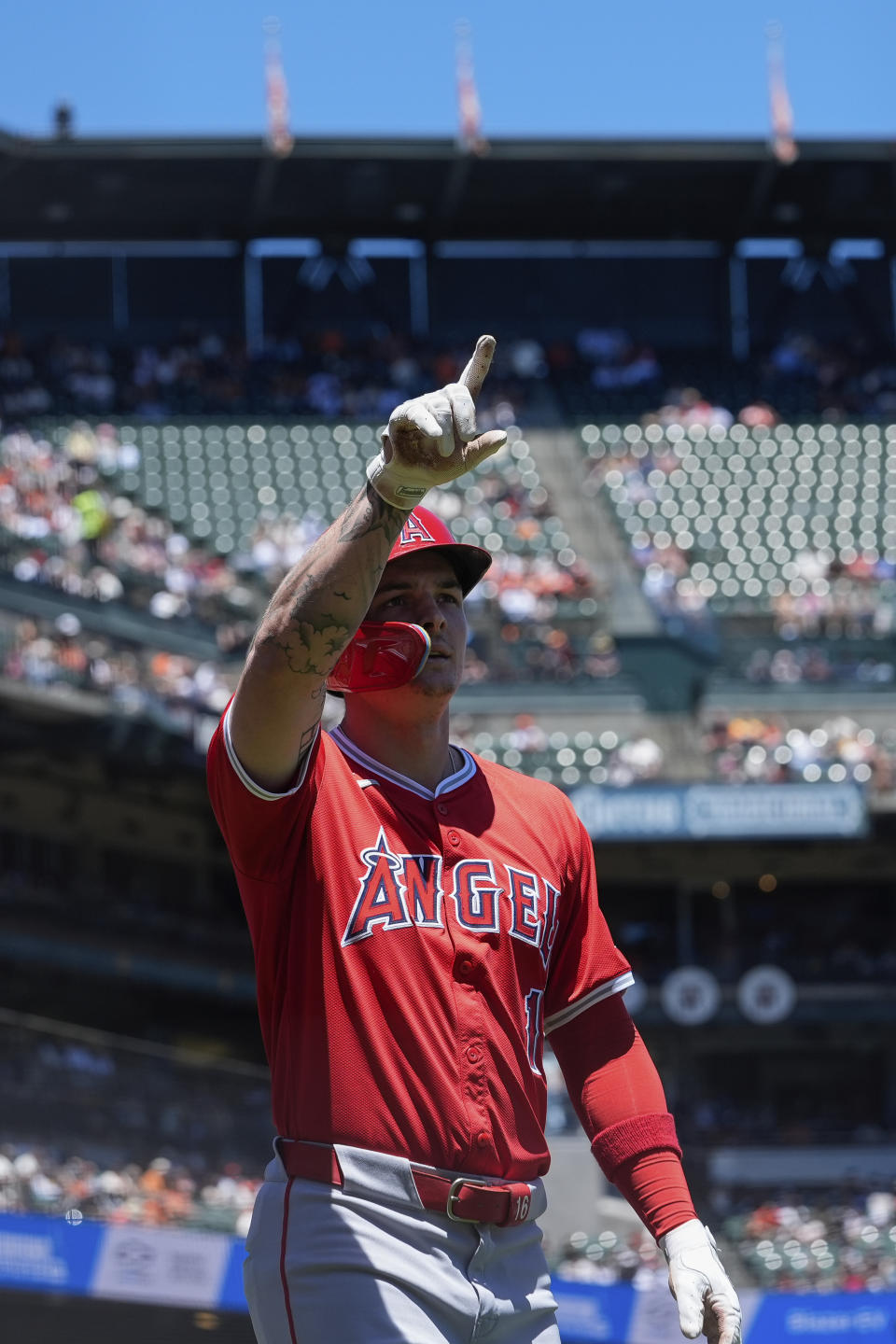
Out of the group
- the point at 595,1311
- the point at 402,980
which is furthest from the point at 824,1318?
the point at 402,980

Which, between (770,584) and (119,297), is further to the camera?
(119,297)

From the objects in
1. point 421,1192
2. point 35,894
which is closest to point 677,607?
point 35,894

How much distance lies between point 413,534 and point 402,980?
0.67m

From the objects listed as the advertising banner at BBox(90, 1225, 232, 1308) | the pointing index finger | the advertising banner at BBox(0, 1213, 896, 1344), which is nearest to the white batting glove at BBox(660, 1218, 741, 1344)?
the pointing index finger

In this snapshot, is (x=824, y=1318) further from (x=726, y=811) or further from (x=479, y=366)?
(x=479, y=366)

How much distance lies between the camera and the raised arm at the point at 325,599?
2342mm

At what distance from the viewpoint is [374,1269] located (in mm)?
2428

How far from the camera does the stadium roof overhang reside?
Answer: 23844mm

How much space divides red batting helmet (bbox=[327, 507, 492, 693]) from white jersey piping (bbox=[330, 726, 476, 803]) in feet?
0.31

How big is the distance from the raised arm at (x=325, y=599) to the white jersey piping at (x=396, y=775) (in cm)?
35

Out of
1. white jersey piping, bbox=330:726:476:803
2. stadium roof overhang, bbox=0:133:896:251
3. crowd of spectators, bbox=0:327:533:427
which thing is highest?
stadium roof overhang, bbox=0:133:896:251

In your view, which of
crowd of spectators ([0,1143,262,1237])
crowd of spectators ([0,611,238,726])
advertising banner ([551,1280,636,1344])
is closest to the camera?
crowd of spectators ([0,1143,262,1237])

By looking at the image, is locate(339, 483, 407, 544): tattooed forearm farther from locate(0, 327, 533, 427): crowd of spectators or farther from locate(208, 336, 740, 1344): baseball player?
locate(0, 327, 533, 427): crowd of spectators

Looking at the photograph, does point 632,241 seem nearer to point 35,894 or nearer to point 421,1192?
point 35,894
